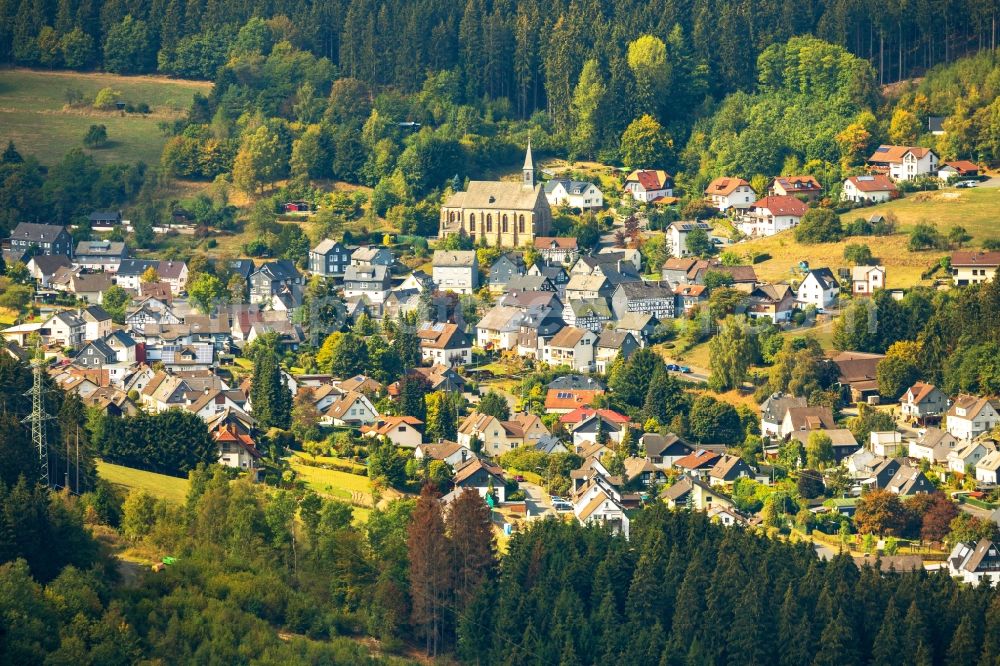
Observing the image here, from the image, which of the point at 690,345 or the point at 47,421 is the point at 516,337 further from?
the point at 47,421

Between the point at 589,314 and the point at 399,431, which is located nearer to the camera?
the point at 399,431

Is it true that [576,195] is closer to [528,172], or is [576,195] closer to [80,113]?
[528,172]

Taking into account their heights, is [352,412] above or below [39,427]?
below

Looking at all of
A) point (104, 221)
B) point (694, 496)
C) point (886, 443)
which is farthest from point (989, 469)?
point (104, 221)

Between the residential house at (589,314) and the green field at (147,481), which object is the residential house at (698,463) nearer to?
the residential house at (589,314)

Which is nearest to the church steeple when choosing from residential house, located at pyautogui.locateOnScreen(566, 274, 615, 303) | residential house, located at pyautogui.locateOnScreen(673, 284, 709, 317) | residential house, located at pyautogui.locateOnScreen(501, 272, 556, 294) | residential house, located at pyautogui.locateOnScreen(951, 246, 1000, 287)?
residential house, located at pyautogui.locateOnScreen(501, 272, 556, 294)
